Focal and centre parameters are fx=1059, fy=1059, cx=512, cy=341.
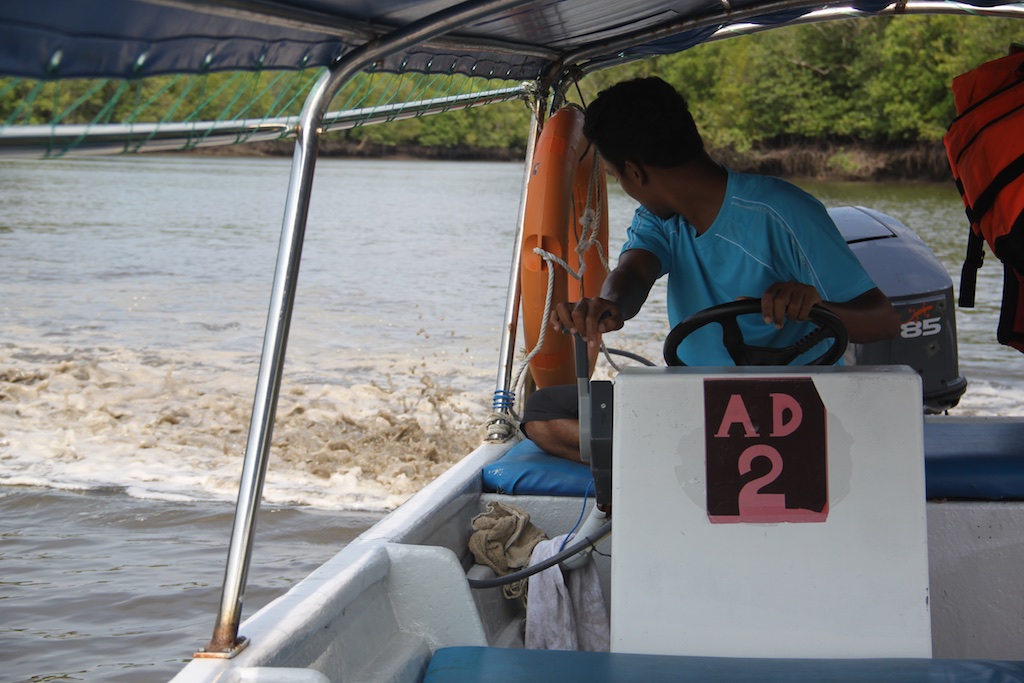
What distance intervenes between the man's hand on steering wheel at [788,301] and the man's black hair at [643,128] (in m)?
0.57

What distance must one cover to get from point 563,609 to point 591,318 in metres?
0.64

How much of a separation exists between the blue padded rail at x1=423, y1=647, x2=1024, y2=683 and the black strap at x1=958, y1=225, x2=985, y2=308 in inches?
51.7

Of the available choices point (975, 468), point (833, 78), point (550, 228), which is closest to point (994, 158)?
point (975, 468)

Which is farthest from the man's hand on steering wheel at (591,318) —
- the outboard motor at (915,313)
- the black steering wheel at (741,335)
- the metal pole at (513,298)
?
the outboard motor at (915,313)

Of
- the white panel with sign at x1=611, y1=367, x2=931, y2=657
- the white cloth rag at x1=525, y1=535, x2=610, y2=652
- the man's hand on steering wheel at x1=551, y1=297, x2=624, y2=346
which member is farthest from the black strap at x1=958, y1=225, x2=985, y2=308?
the white cloth rag at x1=525, y1=535, x2=610, y2=652

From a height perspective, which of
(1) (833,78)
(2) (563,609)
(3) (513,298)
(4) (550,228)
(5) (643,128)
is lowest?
(2) (563,609)

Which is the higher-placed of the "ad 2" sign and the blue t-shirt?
the blue t-shirt

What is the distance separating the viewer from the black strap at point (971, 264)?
262 centimetres

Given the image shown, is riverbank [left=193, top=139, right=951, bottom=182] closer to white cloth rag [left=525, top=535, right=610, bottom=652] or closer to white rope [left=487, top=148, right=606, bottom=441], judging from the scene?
white rope [left=487, top=148, right=606, bottom=441]

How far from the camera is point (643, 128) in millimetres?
2320

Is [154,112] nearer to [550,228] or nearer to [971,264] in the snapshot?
[550,228]

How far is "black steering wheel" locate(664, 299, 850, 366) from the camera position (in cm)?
192

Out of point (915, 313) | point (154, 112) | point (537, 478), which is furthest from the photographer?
point (915, 313)

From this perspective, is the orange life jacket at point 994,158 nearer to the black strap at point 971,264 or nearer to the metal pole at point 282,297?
the black strap at point 971,264
